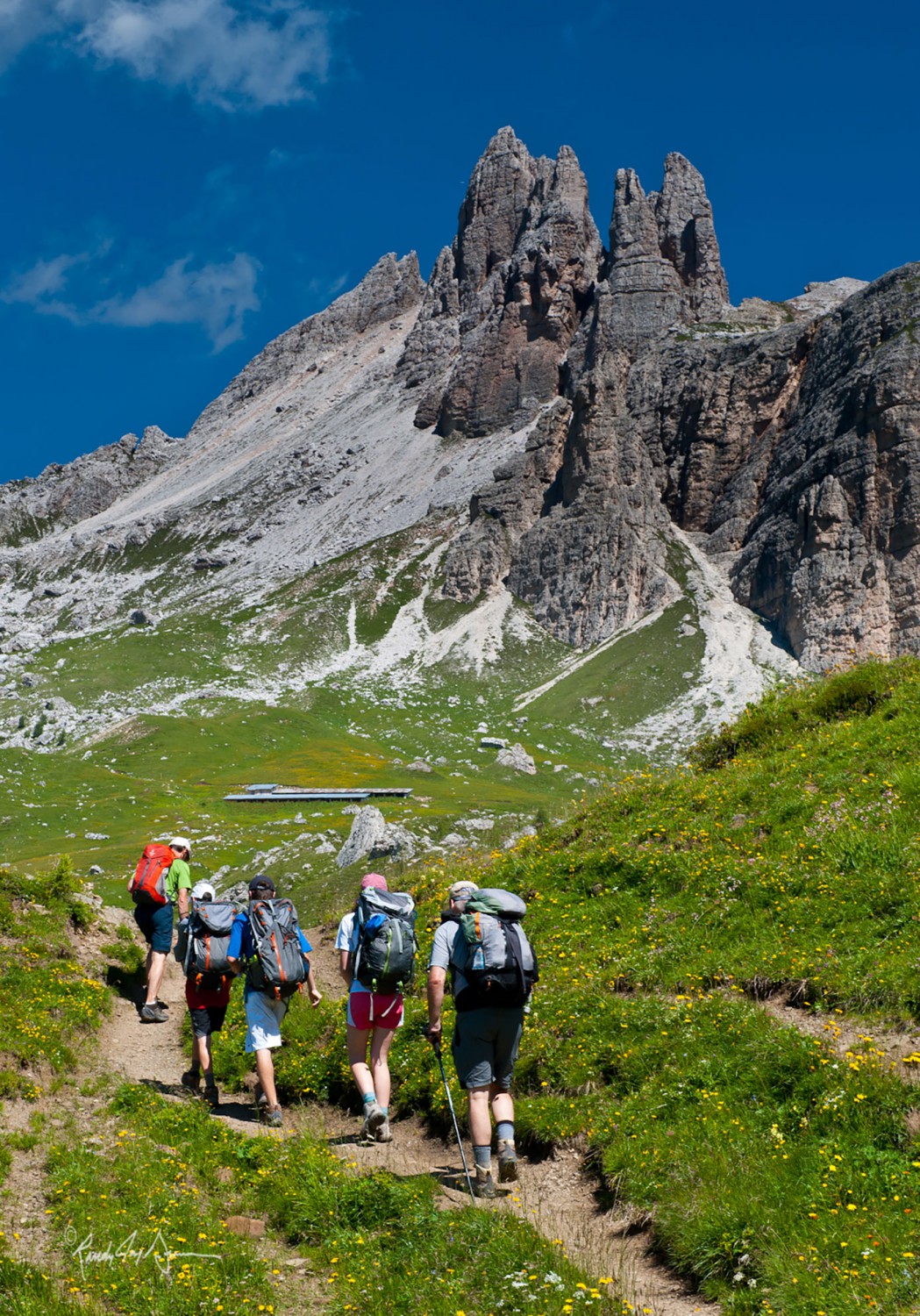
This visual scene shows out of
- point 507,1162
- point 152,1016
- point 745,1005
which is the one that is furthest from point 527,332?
point 507,1162

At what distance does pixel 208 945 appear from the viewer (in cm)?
1178

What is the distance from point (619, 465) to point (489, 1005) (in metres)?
134

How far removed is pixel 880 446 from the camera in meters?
112

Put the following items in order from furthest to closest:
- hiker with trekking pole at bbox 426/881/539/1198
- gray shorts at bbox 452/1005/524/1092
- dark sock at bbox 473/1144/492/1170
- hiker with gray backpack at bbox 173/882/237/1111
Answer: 1. hiker with gray backpack at bbox 173/882/237/1111
2. gray shorts at bbox 452/1005/524/1092
3. hiker with trekking pole at bbox 426/881/539/1198
4. dark sock at bbox 473/1144/492/1170

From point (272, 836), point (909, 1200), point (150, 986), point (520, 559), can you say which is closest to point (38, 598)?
point (520, 559)

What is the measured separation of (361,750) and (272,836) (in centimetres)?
Answer: 3604

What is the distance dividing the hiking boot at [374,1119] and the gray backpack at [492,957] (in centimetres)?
183

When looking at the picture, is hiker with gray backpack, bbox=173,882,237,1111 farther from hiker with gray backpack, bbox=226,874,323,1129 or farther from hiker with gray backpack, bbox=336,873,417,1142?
hiker with gray backpack, bbox=336,873,417,1142

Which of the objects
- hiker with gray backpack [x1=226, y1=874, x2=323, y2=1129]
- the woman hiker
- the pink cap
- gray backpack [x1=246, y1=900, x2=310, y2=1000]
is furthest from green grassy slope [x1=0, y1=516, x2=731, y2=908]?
the pink cap

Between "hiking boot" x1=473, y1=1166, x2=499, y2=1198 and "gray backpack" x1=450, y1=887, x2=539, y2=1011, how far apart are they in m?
1.43

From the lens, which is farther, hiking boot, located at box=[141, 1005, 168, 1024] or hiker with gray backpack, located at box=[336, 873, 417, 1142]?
hiking boot, located at box=[141, 1005, 168, 1024]

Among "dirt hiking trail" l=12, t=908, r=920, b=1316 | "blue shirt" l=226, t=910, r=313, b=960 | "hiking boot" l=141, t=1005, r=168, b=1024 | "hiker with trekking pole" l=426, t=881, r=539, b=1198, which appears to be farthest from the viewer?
"hiking boot" l=141, t=1005, r=168, b=1024

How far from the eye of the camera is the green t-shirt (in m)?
15.5

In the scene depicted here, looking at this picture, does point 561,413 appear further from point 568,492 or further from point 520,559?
point 520,559
